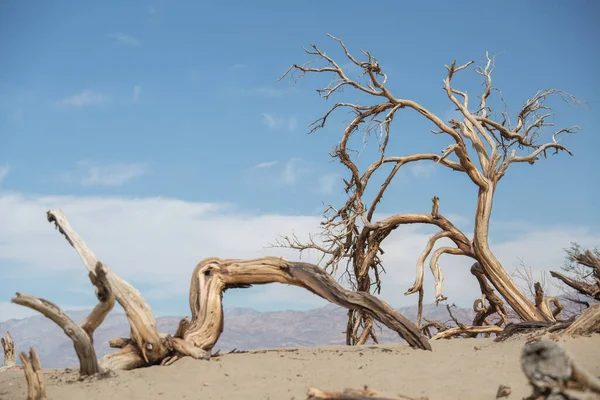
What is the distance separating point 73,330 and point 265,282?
2.58m

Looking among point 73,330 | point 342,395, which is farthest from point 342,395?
point 73,330

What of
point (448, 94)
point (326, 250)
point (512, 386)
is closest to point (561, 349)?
point (512, 386)

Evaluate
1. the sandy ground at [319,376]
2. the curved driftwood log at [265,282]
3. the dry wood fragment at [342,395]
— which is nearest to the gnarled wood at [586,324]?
the sandy ground at [319,376]

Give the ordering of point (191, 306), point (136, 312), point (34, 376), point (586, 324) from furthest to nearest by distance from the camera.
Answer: point (191, 306)
point (586, 324)
point (136, 312)
point (34, 376)

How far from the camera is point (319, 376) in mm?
6371

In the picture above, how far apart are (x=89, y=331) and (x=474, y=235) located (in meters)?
7.64

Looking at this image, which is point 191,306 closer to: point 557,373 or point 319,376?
point 319,376

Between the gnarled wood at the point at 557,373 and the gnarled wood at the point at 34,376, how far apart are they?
439cm

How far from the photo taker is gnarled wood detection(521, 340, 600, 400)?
12.0 ft

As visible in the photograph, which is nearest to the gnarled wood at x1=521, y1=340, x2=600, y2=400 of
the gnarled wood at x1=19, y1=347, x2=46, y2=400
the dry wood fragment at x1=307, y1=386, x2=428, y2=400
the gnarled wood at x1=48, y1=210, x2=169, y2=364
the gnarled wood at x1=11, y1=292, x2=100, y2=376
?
the dry wood fragment at x1=307, y1=386, x2=428, y2=400

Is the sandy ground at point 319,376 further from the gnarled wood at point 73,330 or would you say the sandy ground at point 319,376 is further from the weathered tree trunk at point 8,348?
the weathered tree trunk at point 8,348

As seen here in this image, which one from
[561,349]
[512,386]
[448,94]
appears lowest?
[512,386]

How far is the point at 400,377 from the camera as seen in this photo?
6254 mm

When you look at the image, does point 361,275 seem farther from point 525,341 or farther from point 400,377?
point 400,377
